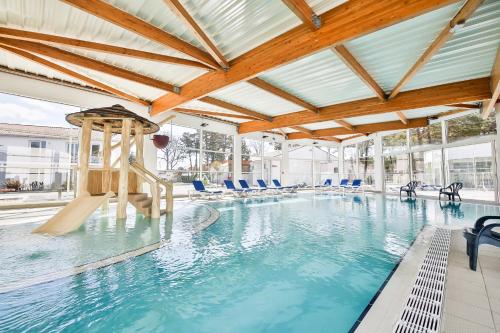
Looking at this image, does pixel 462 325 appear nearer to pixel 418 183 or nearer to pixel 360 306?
pixel 360 306

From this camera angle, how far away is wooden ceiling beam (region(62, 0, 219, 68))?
3287 millimetres

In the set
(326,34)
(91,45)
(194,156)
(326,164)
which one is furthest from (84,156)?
(326,164)

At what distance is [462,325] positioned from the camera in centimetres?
162


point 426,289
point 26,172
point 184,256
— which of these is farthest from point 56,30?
point 426,289

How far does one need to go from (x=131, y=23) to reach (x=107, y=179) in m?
3.74

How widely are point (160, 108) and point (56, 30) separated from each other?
13.3 feet

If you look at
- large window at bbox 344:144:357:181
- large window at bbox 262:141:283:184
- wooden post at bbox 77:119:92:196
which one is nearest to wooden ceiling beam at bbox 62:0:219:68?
wooden post at bbox 77:119:92:196

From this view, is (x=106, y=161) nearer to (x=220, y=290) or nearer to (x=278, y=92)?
(x=278, y=92)

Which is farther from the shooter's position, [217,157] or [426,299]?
[217,157]

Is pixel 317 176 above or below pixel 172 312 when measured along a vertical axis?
above

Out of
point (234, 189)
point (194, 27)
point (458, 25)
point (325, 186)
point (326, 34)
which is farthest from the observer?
point (325, 186)

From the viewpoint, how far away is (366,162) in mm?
15961

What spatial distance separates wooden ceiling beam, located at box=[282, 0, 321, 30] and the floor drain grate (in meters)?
3.69

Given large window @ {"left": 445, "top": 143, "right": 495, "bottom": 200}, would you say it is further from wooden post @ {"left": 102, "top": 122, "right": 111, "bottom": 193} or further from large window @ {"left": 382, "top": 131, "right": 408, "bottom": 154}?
wooden post @ {"left": 102, "top": 122, "right": 111, "bottom": 193}
